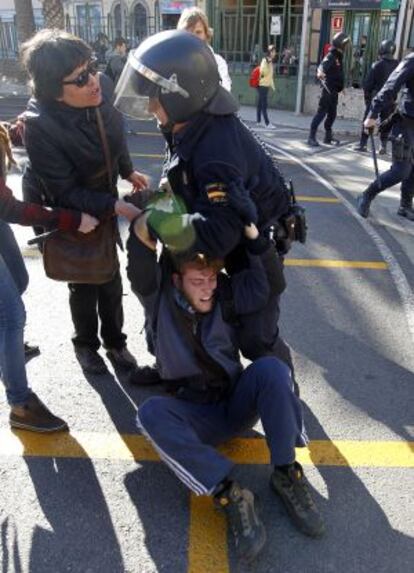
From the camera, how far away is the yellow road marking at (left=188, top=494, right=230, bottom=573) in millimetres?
1990

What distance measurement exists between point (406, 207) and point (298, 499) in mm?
4199

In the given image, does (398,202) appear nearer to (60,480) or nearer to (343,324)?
(343,324)

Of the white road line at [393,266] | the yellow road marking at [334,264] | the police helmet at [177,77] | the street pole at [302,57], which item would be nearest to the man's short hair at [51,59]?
the police helmet at [177,77]

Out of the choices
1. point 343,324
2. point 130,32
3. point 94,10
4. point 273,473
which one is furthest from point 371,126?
point 94,10

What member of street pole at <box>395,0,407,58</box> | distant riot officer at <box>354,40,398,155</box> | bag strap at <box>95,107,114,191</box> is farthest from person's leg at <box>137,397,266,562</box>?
street pole at <box>395,0,407,58</box>

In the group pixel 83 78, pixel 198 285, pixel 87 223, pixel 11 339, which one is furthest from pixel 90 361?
pixel 83 78

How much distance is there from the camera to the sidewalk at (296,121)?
1105cm

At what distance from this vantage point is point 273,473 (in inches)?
88.3

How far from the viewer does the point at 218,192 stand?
1.84m

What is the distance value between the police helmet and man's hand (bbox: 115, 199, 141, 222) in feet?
1.92

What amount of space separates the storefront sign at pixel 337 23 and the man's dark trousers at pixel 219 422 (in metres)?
12.0

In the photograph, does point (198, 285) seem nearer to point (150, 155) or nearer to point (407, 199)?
point (407, 199)

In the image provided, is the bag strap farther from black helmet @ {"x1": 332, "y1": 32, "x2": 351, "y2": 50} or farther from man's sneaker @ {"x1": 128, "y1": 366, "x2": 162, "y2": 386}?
black helmet @ {"x1": 332, "y1": 32, "x2": 351, "y2": 50}

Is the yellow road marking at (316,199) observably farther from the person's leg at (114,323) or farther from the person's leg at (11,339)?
the person's leg at (11,339)
